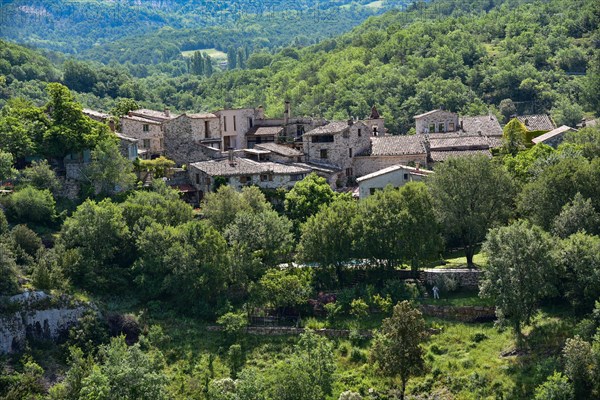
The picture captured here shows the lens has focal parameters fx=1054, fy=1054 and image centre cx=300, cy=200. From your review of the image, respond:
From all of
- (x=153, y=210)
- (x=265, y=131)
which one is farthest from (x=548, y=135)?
(x=153, y=210)

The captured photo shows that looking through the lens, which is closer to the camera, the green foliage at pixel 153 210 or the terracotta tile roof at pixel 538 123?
the green foliage at pixel 153 210

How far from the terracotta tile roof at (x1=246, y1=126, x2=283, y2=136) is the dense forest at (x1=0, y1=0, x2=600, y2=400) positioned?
1049 cm

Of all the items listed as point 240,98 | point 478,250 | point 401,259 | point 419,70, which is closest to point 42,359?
point 401,259

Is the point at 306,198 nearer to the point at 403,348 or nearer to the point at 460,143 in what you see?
the point at 460,143

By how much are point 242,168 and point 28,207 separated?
49.4 ft

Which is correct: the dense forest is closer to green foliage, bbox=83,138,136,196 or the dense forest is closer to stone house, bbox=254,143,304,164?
green foliage, bbox=83,138,136,196

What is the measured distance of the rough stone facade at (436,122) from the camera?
90.7 meters

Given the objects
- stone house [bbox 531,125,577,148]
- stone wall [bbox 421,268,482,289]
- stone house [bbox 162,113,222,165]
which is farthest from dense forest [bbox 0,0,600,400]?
stone house [bbox 162,113,222,165]

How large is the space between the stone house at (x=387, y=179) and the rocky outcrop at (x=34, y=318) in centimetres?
2083

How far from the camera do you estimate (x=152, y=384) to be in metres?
49.8

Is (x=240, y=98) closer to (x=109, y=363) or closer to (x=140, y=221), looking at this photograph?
(x=140, y=221)

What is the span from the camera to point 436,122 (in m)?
91.2

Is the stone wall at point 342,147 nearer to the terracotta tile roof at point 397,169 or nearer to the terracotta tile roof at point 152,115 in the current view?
the terracotta tile roof at point 397,169

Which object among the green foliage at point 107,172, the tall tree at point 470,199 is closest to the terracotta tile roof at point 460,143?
the tall tree at point 470,199
